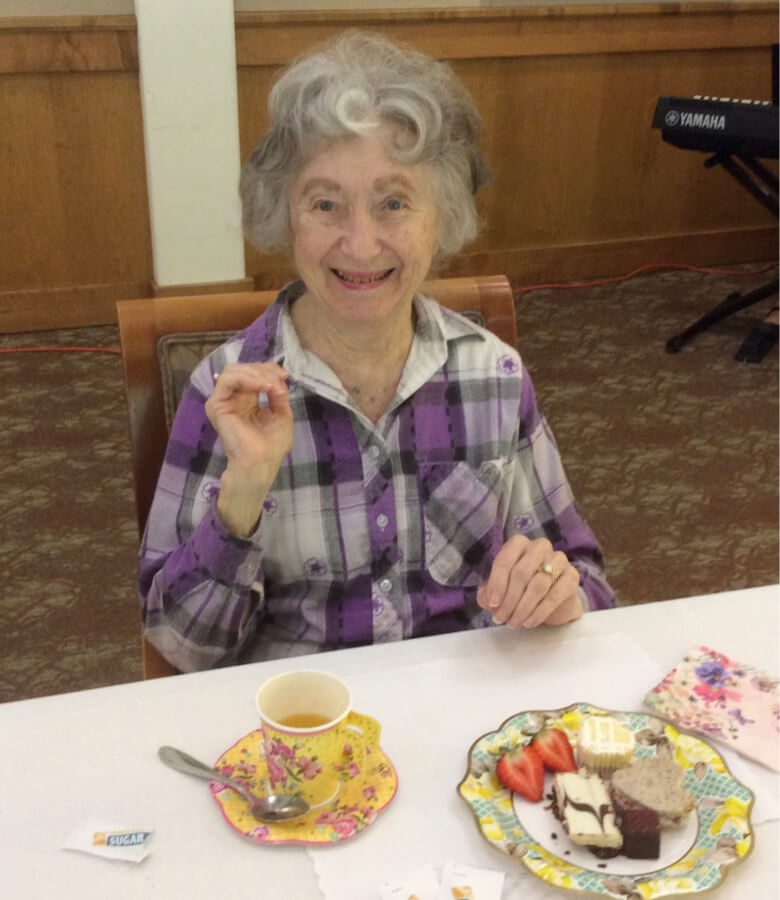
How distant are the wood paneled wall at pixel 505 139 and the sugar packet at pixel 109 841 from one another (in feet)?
10.5

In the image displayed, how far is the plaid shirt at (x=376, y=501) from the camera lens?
49.0 inches

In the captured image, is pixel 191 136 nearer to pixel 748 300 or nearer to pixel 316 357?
pixel 748 300

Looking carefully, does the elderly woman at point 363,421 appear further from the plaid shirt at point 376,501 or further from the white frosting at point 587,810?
the white frosting at point 587,810

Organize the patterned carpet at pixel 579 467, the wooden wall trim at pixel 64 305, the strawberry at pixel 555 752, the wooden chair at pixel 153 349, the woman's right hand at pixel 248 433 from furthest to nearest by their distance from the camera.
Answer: the wooden wall trim at pixel 64 305, the patterned carpet at pixel 579 467, the wooden chair at pixel 153 349, the woman's right hand at pixel 248 433, the strawberry at pixel 555 752

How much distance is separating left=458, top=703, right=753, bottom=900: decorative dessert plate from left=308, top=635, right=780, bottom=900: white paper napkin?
2 centimetres

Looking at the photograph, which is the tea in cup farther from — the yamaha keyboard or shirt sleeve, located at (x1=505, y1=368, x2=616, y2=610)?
the yamaha keyboard

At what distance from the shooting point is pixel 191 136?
11.4 feet

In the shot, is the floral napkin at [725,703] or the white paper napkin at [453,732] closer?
the white paper napkin at [453,732]

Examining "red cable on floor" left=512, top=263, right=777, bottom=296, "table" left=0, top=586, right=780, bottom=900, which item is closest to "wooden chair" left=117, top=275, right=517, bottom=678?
"table" left=0, top=586, right=780, bottom=900

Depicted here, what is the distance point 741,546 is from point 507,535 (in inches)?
68.3

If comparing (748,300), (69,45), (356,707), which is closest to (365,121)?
(356,707)

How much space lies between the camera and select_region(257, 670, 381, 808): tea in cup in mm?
847

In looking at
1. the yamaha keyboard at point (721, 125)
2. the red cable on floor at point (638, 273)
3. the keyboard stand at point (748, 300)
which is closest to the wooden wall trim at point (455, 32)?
the yamaha keyboard at point (721, 125)

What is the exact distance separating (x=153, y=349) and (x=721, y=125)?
9.88 feet
